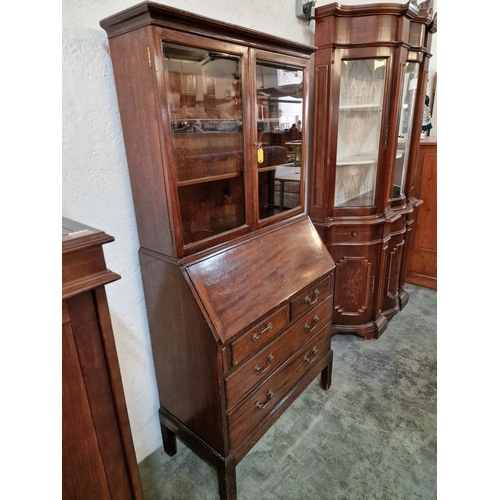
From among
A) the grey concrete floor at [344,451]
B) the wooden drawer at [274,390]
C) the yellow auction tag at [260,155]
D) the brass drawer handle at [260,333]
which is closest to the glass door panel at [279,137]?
the yellow auction tag at [260,155]

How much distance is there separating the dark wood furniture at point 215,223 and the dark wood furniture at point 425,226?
184 cm

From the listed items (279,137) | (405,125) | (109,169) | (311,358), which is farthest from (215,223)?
(405,125)

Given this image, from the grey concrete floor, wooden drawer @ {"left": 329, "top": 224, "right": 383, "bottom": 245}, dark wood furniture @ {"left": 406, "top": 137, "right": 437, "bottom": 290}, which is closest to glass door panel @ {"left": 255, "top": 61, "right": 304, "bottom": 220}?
wooden drawer @ {"left": 329, "top": 224, "right": 383, "bottom": 245}

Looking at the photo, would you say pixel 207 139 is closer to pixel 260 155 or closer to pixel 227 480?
pixel 260 155

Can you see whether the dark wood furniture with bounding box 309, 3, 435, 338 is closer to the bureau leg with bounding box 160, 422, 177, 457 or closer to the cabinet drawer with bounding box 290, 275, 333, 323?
the cabinet drawer with bounding box 290, 275, 333, 323

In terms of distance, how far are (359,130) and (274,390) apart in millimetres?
1740

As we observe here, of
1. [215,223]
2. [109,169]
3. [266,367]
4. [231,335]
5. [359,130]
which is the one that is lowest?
[266,367]

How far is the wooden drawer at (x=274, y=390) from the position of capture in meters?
1.33

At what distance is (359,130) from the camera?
228cm

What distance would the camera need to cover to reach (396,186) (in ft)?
8.11

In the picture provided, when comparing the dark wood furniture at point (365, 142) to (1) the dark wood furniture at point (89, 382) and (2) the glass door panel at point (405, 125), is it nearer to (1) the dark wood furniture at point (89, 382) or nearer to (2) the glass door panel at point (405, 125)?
(2) the glass door panel at point (405, 125)

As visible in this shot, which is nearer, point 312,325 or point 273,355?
point 273,355
